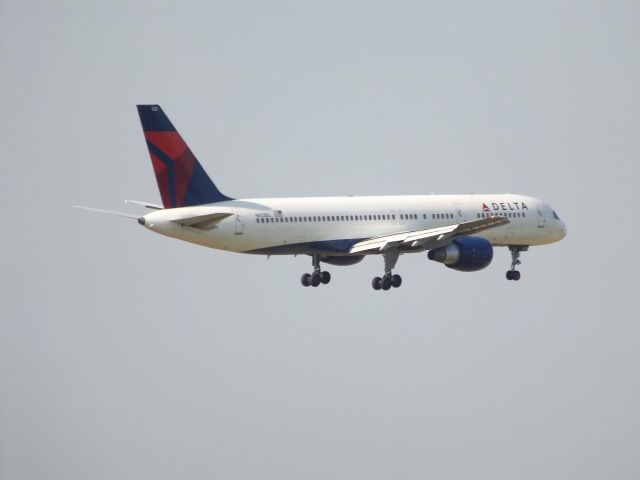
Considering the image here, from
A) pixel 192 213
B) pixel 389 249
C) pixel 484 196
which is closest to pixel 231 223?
pixel 192 213

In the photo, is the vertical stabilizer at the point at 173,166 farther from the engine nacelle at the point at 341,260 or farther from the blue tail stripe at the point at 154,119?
the engine nacelle at the point at 341,260

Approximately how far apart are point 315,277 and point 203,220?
384 inches

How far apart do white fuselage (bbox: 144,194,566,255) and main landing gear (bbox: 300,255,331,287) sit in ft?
6.70

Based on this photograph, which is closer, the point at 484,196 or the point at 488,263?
the point at 488,263

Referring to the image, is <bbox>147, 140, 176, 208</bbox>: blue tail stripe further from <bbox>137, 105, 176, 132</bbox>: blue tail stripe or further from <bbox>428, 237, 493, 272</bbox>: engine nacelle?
<bbox>428, 237, 493, 272</bbox>: engine nacelle

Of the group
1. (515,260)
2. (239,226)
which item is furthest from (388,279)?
(515,260)

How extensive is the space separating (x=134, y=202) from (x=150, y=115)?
804 cm

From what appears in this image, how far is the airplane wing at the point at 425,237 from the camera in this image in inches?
3401

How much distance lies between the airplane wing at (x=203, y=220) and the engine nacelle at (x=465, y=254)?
11.4 metres

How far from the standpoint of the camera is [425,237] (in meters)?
87.5

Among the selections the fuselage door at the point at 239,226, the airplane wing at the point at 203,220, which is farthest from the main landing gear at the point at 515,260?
the airplane wing at the point at 203,220

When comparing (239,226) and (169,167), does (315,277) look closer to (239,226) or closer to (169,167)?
(239,226)

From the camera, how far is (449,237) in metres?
88.2

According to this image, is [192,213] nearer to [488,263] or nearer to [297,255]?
[297,255]
